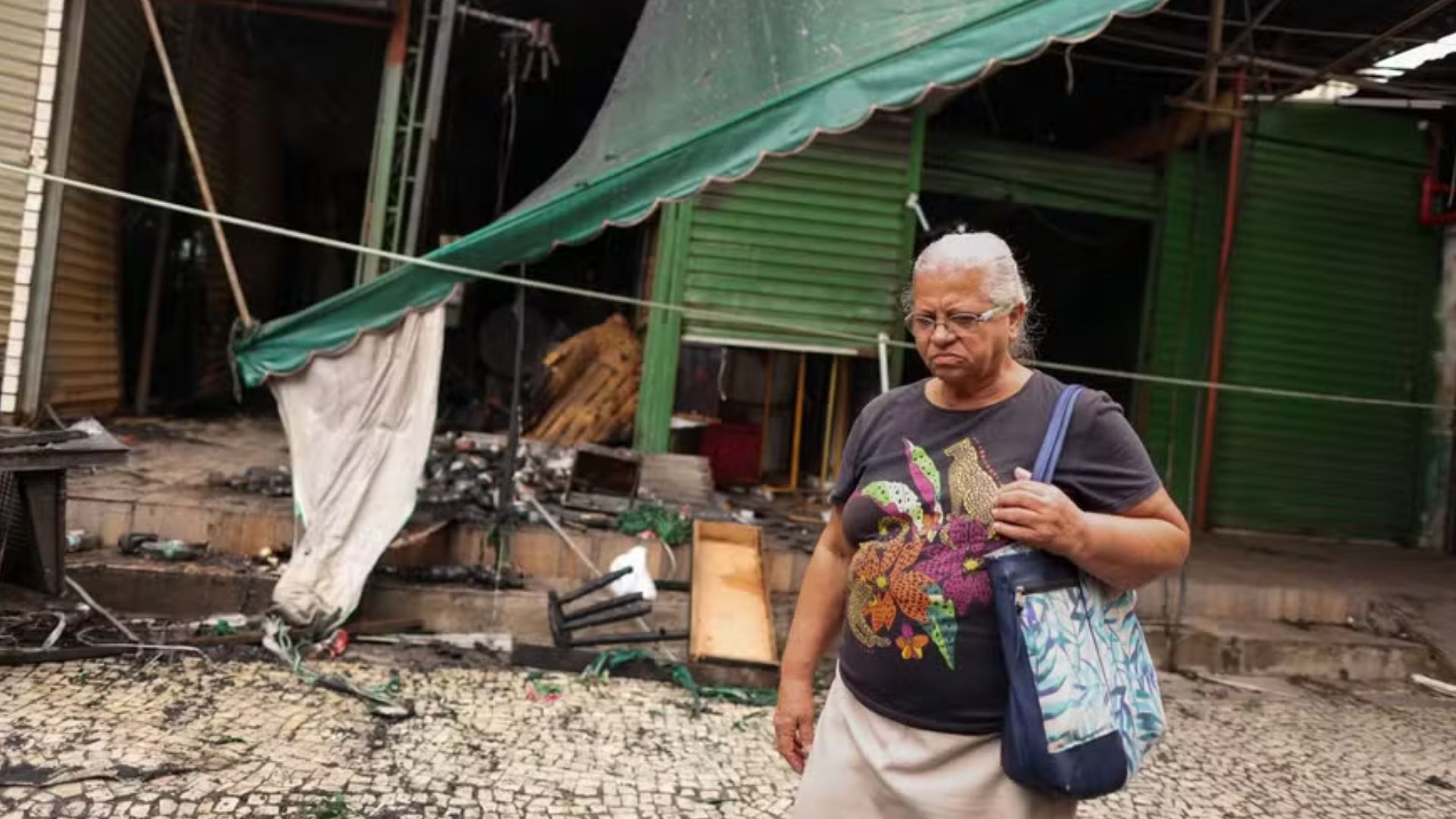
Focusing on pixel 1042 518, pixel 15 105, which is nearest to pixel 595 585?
pixel 1042 518

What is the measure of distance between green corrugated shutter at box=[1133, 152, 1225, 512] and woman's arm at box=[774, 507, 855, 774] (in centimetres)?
741

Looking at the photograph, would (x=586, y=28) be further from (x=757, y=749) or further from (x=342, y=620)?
(x=757, y=749)

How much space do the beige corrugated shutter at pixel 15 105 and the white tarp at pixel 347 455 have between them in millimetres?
3762

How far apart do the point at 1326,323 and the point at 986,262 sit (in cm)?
875

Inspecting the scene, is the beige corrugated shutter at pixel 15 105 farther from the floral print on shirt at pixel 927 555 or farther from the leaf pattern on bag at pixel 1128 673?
the leaf pattern on bag at pixel 1128 673

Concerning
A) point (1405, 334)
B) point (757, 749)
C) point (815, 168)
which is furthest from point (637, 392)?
point (1405, 334)

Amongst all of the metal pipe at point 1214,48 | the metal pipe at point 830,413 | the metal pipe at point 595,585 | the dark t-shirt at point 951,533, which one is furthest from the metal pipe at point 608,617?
the metal pipe at point 1214,48

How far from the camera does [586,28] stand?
9.94 meters

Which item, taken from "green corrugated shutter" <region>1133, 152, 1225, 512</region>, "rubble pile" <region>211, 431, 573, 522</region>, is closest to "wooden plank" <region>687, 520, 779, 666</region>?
"rubble pile" <region>211, 431, 573, 522</region>

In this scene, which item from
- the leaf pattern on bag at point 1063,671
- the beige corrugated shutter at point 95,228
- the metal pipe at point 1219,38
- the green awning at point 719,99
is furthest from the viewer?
the beige corrugated shutter at point 95,228

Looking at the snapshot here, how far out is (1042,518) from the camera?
1.60m

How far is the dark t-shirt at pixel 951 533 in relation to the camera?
1707 mm

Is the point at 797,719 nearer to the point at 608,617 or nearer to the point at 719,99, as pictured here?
the point at 608,617

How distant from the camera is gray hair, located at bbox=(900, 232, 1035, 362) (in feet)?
5.87
